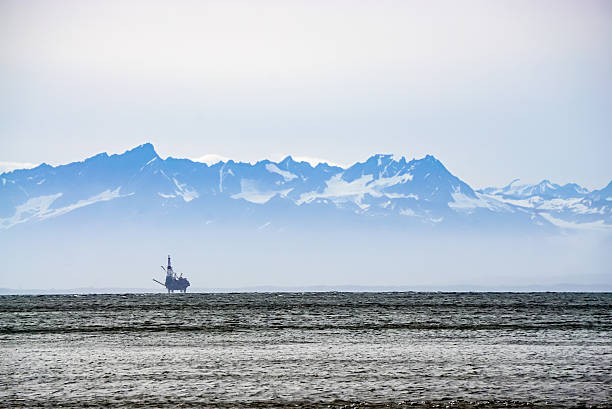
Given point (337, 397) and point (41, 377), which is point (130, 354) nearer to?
point (41, 377)

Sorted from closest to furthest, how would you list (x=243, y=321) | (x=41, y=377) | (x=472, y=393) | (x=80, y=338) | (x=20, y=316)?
(x=472, y=393) → (x=41, y=377) → (x=80, y=338) → (x=243, y=321) → (x=20, y=316)

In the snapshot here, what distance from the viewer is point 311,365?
4384 cm

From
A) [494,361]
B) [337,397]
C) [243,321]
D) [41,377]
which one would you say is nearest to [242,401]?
[337,397]

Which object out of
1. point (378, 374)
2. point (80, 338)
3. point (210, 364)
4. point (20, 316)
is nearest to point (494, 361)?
point (378, 374)

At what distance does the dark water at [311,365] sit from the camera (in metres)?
33.8

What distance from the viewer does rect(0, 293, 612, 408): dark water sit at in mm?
33781

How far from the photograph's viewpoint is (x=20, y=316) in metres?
92.4

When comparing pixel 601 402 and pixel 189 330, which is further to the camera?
pixel 189 330

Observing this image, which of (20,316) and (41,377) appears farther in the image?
(20,316)

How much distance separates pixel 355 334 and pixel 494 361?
67.6ft

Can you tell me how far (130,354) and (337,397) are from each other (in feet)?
68.9

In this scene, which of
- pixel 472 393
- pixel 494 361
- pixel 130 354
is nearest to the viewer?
pixel 472 393

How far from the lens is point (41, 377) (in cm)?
4003

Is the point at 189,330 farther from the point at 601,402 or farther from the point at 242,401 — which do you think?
the point at 601,402
